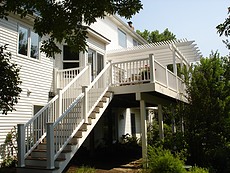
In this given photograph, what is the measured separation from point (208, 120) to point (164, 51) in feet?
16.5

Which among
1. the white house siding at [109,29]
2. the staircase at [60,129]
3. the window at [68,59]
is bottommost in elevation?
the staircase at [60,129]

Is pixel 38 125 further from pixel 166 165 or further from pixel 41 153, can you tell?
pixel 166 165

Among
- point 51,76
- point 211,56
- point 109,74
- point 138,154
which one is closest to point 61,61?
point 51,76

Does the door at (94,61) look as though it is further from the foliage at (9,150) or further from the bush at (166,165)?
the bush at (166,165)

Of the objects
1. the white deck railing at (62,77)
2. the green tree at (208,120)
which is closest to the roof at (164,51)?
the green tree at (208,120)

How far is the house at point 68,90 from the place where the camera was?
7.55m

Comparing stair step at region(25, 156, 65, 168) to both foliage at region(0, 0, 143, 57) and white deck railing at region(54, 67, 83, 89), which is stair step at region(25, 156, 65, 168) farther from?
white deck railing at region(54, 67, 83, 89)

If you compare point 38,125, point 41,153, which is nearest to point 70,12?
point 38,125

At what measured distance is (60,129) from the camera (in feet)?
25.3

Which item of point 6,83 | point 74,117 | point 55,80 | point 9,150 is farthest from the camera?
point 55,80

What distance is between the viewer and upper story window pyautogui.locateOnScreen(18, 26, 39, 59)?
10734mm

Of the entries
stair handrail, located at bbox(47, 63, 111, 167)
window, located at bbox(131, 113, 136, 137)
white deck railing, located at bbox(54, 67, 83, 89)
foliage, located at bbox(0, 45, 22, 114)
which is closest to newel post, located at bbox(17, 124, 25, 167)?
stair handrail, located at bbox(47, 63, 111, 167)

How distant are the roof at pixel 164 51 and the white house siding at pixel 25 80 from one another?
4.87 m

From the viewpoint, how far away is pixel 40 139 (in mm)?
8227
